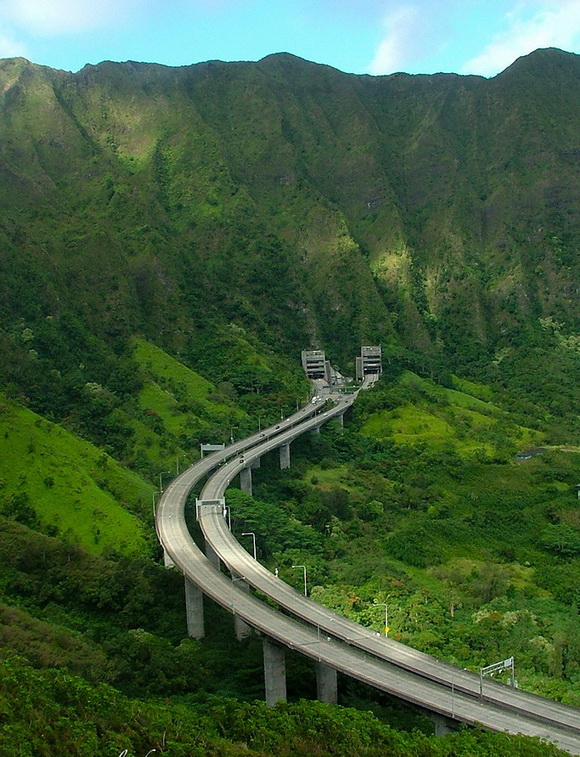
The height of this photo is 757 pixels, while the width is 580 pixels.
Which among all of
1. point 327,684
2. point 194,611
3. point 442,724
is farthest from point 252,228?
point 442,724

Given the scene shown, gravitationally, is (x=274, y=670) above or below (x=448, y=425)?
below

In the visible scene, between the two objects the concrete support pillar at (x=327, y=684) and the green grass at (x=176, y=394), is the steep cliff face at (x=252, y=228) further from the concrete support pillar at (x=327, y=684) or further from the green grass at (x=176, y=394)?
the concrete support pillar at (x=327, y=684)

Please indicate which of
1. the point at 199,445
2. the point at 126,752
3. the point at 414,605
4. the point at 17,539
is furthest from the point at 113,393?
the point at 126,752

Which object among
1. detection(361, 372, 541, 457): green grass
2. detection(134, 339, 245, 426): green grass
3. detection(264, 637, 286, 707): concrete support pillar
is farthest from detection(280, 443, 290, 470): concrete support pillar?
detection(264, 637, 286, 707): concrete support pillar

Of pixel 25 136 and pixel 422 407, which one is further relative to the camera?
pixel 25 136

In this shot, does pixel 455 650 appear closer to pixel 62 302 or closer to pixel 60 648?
pixel 60 648

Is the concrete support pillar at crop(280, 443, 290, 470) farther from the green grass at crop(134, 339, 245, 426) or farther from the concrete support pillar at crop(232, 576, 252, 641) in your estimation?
the concrete support pillar at crop(232, 576, 252, 641)

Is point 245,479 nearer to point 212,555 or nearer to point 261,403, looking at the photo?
point 212,555
